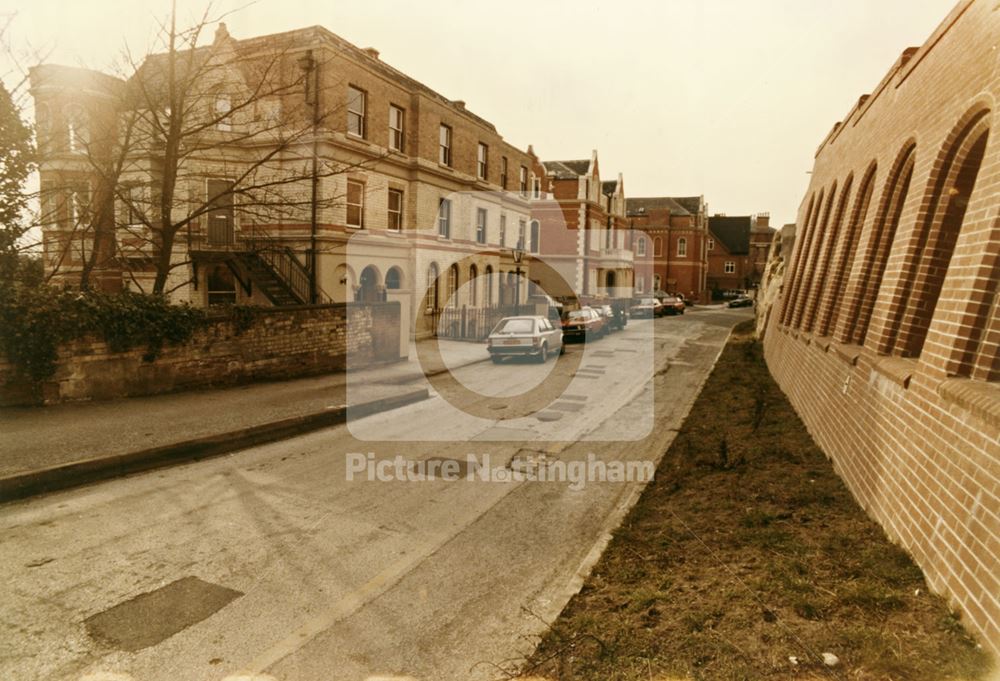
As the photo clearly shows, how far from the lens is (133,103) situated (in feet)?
42.6

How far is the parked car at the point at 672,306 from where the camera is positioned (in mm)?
46938

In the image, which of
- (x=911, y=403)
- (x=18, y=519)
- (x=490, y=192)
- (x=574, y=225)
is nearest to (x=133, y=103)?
(x=18, y=519)

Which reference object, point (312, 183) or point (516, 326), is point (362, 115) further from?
point (516, 326)

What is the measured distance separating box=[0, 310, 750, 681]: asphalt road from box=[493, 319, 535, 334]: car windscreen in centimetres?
972

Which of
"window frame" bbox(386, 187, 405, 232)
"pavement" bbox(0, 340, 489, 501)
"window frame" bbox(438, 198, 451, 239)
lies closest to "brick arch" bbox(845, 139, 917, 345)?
"pavement" bbox(0, 340, 489, 501)

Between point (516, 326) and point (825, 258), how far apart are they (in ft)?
33.5

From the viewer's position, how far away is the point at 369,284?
24109mm

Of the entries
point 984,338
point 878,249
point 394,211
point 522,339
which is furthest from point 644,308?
point 984,338

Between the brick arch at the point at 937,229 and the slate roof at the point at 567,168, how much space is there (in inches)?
1713

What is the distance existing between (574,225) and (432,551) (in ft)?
142

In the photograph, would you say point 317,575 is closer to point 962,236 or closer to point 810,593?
point 810,593

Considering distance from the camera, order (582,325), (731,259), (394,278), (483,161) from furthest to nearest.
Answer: (731,259) → (483,161) → (394,278) → (582,325)

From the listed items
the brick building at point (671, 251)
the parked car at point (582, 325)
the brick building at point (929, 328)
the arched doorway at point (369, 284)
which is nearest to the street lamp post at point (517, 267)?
the parked car at point (582, 325)

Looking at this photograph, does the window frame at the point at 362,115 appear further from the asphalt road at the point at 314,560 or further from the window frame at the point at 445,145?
the asphalt road at the point at 314,560
